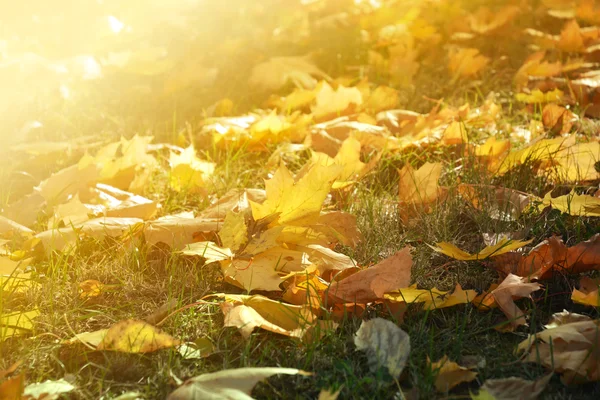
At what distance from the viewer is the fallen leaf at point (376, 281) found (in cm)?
119

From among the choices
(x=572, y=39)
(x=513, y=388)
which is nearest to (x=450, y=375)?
(x=513, y=388)

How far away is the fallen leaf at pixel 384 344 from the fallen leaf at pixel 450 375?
54 millimetres

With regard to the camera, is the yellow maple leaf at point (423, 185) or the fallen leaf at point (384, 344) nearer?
the fallen leaf at point (384, 344)

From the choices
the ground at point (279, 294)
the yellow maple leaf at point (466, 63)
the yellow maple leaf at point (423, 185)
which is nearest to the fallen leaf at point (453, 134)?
the ground at point (279, 294)

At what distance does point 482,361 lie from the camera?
3.52 ft

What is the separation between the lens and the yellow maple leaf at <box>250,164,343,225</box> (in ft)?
A: 4.24

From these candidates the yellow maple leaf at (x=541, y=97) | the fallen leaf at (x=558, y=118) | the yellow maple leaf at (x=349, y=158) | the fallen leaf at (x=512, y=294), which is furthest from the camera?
the yellow maple leaf at (x=541, y=97)

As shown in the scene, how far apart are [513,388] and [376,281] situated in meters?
0.32

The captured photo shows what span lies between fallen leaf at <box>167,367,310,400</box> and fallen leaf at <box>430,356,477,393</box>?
0.74 feet

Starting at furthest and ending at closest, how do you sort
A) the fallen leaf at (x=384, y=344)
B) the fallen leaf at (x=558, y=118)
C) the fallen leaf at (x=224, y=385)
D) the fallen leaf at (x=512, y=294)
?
1. the fallen leaf at (x=558, y=118)
2. the fallen leaf at (x=512, y=294)
3. the fallen leaf at (x=384, y=344)
4. the fallen leaf at (x=224, y=385)

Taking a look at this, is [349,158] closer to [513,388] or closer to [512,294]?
[512,294]

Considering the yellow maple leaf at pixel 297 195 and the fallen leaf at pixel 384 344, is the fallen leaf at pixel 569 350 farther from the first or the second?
the yellow maple leaf at pixel 297 195

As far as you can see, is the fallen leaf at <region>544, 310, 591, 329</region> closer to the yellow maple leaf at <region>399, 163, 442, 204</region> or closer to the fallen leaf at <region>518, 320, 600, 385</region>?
the fallen leaf at <region>518, 320, 600, 385</region>

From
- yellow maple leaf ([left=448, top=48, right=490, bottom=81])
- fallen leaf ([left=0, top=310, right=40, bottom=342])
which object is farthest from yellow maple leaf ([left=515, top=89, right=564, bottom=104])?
fallen leaf ([left=0, top=310, right=40, bottom=342])
